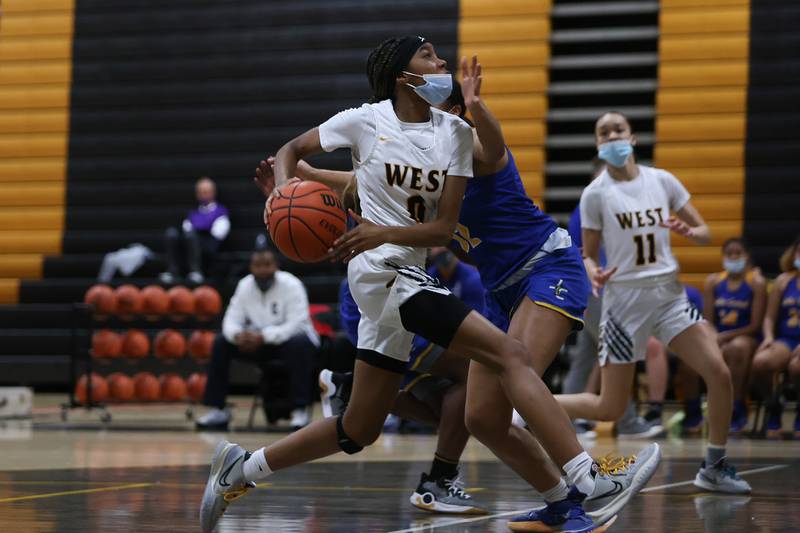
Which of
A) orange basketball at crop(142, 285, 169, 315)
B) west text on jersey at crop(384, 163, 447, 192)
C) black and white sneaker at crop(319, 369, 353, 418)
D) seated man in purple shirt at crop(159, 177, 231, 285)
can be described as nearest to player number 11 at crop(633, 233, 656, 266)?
black and white sneaker at crop(319, 369, 353, 418)

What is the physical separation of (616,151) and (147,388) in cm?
572

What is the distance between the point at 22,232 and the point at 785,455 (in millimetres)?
10362

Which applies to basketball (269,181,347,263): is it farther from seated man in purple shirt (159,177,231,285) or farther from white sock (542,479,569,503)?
seated man in purple shirt (159,177,231,285)

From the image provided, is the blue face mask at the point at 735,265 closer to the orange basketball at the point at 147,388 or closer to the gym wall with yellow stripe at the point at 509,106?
the gym wall with yellow stripe at the point at 509,106

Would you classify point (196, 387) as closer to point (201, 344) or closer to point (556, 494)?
point (201, 344)

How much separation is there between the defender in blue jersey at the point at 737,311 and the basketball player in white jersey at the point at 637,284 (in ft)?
11.6

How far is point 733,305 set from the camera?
9984 mm

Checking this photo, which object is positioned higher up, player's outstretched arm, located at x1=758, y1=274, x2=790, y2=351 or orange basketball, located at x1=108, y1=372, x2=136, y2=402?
player's outstretched arm, located at x1=758, y1=274, x2=790, y2=351

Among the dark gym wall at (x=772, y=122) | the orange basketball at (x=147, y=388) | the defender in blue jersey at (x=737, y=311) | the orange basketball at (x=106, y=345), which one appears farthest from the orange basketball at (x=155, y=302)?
the dark gym wall at (x=772, y=122)

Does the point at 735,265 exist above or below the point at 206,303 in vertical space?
above

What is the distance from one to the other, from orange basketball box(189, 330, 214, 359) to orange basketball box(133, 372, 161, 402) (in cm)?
40

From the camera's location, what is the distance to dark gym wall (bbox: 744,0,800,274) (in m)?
13.0

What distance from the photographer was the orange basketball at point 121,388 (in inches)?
426

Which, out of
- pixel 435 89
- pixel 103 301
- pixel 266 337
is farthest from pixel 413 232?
pixel 103 301
